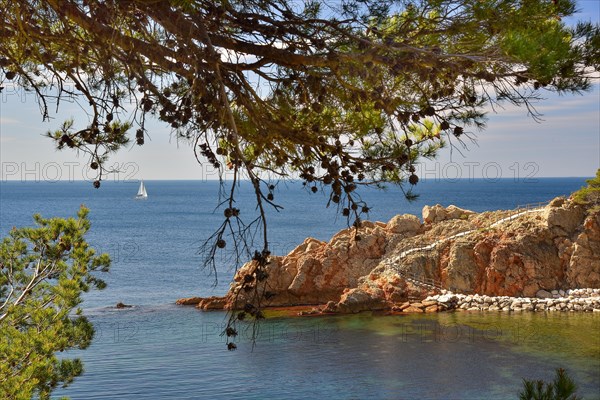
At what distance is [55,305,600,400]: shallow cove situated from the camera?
19125 mm

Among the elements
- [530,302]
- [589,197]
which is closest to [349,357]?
[530,302]

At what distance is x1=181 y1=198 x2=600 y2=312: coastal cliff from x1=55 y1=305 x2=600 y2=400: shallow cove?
1.72 meters

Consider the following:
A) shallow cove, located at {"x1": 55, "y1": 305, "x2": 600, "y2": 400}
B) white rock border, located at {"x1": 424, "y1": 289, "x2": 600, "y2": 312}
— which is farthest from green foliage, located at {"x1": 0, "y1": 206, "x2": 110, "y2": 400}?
white rock border, located at {"x1": 424, "y1": 289, "x2": 600, "y2": 312}

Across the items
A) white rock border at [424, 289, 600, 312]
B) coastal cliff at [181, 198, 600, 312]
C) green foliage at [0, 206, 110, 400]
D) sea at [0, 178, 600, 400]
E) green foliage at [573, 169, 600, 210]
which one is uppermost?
green foliage at [573, 169, 600, 210]

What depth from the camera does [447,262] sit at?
29.3 m

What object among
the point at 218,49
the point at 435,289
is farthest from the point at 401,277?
the point at 218,49

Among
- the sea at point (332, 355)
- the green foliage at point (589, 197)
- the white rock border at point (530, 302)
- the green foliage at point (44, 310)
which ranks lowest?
the sea at point (332, 355)

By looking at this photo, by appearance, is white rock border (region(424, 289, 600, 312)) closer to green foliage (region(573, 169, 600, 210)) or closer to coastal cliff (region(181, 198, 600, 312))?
coastal cliff (region(181, 198, 600, 312))

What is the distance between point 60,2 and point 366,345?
1958 centimetres

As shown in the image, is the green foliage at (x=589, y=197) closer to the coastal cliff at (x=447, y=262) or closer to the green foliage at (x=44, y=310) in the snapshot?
the coastal cliff at (x=447, y=262)

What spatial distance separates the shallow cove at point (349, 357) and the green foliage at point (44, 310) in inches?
412

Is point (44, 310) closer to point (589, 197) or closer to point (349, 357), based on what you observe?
point (349, 357)

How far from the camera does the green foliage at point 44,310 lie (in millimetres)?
7289

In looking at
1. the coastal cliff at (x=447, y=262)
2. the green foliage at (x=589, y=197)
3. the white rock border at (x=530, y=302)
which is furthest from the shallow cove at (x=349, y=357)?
the green foliage at (x=589, y=197)
